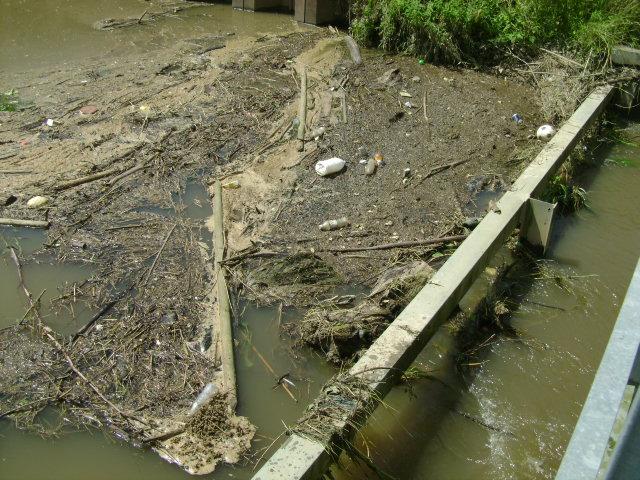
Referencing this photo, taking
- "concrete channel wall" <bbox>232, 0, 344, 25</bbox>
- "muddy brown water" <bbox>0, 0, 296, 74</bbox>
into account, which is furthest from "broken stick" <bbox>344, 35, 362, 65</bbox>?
"muddy brown water" <bbox>0, 0, 296, 74</bbox>

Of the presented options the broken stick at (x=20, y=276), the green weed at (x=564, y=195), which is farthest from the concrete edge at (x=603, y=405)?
the green weed at (x=564, y=195)

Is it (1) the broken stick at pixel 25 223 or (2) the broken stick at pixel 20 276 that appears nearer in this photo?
(2) the broken stick at pixel 20 276

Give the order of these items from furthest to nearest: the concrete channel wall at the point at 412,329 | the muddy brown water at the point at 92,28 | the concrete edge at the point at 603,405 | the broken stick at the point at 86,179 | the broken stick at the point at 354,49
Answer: the muddy brown water at the point at 92,28
the broken stick at the point at 354,49
the broken stick at the point at 86,179
the concrete channel wall at the point at 412,329
the concrete edge at the point at 603,405

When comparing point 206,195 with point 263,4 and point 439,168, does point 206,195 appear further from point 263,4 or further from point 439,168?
point 263,4

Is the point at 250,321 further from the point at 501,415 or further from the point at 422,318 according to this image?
the point at 501,415

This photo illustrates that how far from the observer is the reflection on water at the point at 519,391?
4.29 metres

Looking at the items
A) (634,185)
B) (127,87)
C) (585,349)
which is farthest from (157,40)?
(585,349)

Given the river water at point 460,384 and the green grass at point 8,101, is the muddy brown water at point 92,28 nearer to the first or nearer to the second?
the green grass at point 8,101

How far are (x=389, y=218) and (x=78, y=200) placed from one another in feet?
10.6

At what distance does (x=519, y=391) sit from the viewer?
482 cm

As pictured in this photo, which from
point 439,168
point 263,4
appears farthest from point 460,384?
point 263,4

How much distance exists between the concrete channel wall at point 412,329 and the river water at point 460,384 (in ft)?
1.45

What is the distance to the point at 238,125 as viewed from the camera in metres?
7.90

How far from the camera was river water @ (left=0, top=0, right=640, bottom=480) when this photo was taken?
4.20 meters
